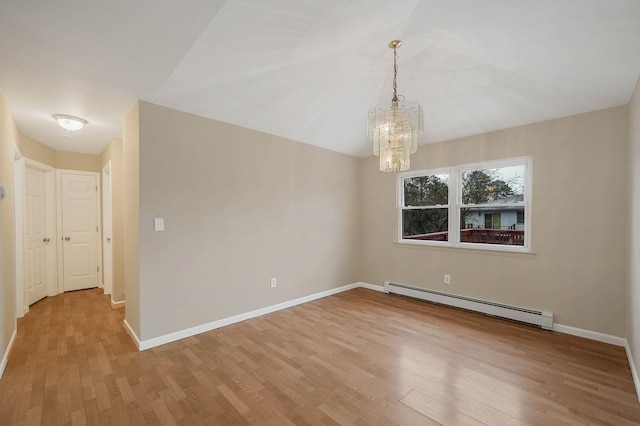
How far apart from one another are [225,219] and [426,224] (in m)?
3.11

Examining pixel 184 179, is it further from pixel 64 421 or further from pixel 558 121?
pixel 558 121

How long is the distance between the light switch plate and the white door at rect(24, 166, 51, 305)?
2.55 metres

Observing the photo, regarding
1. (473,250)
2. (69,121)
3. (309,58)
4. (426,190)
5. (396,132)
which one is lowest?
(473,250)

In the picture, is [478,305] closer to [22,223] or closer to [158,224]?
[158,224]

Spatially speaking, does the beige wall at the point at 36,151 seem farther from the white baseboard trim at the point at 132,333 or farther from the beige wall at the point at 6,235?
the white baseboard trim at the point at 132,333

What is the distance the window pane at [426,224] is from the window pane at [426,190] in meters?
0.14

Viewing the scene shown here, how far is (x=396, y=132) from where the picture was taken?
2.39 meters

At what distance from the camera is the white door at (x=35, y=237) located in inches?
155

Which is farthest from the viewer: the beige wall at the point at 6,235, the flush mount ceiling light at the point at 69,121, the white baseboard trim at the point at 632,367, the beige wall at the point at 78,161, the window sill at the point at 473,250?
the beige wall at the point at 78,161

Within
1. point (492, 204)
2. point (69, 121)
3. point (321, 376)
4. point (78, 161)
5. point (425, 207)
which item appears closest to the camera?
point (321, 376)

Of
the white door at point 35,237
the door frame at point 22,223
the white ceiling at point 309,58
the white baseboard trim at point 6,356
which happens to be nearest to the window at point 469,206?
the white ceiling at point 309,58

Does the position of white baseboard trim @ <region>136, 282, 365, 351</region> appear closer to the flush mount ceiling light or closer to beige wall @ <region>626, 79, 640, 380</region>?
the flush mount ceiling light

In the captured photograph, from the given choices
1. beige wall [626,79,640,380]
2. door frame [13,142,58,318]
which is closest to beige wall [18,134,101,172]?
door frame [13,142,58,318]

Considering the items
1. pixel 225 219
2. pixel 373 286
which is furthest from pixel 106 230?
pixel 373 286
